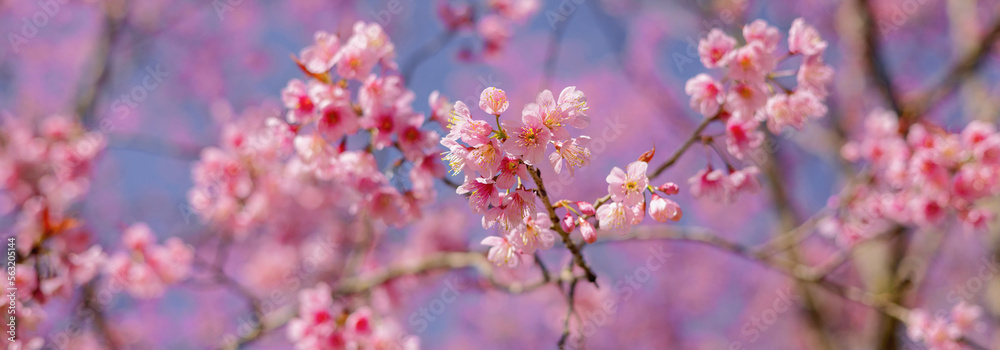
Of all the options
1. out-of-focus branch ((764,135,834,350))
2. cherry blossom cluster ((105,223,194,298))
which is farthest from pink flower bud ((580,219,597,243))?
out-of-focus branch ((764,135,834,350))

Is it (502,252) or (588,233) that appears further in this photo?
(502,252)

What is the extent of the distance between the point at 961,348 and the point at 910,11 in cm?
562

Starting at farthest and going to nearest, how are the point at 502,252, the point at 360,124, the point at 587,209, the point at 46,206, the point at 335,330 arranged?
the point at 335,330 → the point at 46,206 → the point at 360,124 → the point at 502,252 → the point at 587,209

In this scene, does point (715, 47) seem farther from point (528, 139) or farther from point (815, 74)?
point (528, 139)

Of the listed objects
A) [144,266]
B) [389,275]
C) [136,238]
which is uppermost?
[136,238]

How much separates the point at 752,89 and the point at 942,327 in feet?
5.82

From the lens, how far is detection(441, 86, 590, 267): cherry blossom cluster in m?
1.25

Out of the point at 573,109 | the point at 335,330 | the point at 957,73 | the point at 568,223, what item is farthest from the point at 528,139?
the point at 957,73

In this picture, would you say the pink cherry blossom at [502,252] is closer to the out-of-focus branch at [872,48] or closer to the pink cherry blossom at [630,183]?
the pink cherry blossom at [630,183]

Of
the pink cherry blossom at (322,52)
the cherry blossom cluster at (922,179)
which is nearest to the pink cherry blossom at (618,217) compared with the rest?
the pink cherry blossom at (322,52)

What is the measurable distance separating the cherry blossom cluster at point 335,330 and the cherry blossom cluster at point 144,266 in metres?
1.29

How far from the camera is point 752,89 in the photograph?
1.67 meters

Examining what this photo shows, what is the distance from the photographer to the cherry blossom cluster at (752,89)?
1.65 meters

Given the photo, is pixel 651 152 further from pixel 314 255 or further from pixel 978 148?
pixel 314 255
